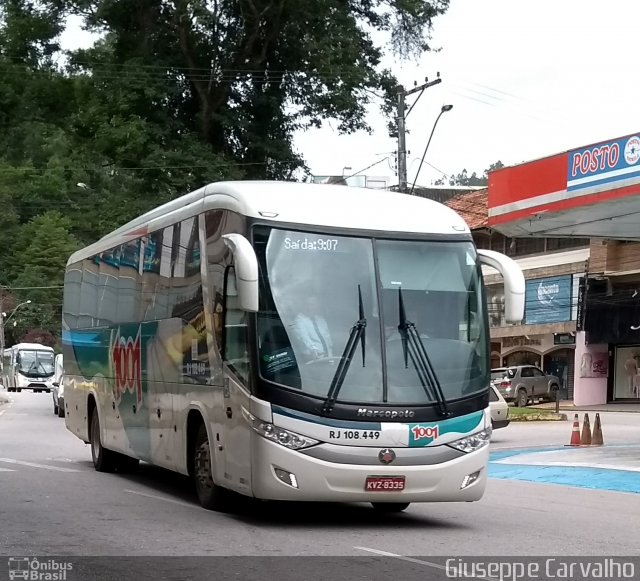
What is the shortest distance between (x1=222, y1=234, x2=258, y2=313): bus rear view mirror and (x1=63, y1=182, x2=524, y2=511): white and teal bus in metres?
0.02

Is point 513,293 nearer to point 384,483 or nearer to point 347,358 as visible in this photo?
point 347,358

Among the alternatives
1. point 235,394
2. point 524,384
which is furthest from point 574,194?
point 524,384

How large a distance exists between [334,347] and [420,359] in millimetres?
874

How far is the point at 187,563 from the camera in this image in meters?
9.12

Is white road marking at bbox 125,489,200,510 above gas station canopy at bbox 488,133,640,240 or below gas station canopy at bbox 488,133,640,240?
below

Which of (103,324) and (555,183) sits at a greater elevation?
(555,183)

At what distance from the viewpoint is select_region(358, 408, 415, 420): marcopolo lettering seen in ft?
36.5

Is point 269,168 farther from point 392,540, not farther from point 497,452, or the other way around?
point 392,540

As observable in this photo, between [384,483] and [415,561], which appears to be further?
[384,483]

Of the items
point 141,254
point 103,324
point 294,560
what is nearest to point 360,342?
point 294,560

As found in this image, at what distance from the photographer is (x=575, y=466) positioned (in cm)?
2034

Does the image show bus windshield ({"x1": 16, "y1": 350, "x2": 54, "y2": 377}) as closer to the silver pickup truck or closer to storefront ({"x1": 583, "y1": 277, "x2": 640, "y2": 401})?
the silver pickup truck

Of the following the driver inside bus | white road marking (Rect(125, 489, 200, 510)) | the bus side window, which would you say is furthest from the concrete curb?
the driver inside bus

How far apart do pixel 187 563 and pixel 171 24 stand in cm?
2949
